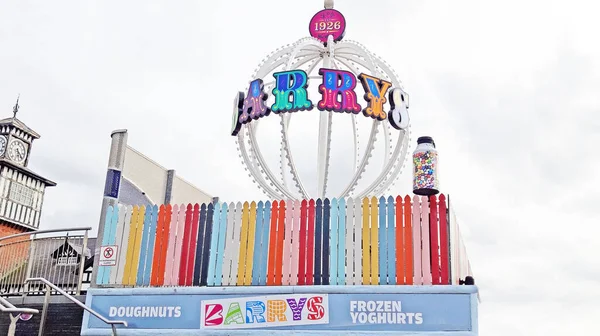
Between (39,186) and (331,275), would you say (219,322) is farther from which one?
(39,186)

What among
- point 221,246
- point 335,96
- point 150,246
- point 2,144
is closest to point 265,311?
point 221,246

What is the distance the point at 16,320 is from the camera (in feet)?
42.7

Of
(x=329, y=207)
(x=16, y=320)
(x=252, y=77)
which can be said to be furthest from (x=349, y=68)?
(x=16, y=320)

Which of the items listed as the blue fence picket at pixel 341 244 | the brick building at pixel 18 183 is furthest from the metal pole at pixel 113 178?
the brick building at pixel 18 183

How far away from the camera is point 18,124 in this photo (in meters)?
37.3

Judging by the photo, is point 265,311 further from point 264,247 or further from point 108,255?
point 108,255

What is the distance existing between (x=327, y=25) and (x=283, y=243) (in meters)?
9.81

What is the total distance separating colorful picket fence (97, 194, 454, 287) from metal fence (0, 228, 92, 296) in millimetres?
2570

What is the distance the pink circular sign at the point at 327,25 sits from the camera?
18859mm

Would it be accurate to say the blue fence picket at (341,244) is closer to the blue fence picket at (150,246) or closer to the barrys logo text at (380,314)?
the barrys logo text at (380,314)

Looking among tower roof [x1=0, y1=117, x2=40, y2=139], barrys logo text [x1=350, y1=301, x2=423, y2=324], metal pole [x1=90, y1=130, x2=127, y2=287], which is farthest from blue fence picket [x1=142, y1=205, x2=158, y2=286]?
tower roof [x1=0, y1=117, x2=40, y2=139]

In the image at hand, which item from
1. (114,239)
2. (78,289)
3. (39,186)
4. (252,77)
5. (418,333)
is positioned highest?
(39,186)

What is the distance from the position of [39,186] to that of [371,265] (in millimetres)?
33268

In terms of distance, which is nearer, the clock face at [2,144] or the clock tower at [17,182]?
the clock tower at [17,182]
